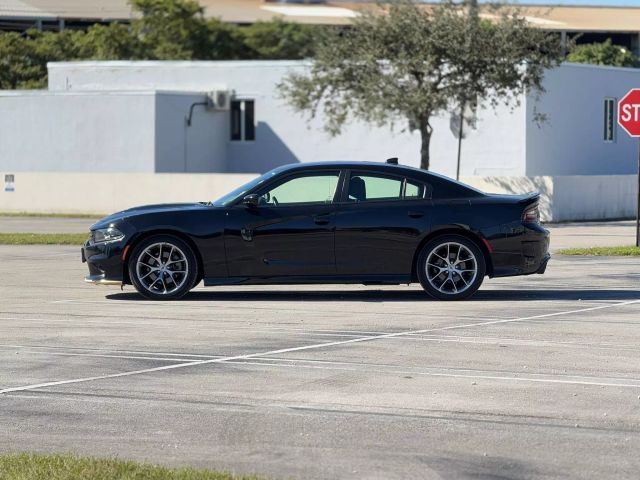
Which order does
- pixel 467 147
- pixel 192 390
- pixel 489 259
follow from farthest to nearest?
1. pixel 467 147
2. pixel 489 259
3. pixel 192 390

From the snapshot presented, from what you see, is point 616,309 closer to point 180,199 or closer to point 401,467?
point 401,467

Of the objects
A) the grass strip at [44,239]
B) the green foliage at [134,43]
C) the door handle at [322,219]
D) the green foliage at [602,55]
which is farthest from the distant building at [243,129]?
the door handle at [322,219]

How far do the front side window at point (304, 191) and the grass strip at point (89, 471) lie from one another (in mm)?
8232

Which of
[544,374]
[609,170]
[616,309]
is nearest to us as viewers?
[544,374]

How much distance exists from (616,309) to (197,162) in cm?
3329

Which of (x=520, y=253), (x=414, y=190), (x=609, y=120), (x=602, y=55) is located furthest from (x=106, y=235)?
(x=602, y=55)

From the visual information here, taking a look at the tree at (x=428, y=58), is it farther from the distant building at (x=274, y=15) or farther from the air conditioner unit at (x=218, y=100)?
the distant building at (x=274, y=15)

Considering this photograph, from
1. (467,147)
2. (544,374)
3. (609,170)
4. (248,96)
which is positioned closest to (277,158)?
(248,96)

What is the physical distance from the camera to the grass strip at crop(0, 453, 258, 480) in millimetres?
6461

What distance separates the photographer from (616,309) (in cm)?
1395

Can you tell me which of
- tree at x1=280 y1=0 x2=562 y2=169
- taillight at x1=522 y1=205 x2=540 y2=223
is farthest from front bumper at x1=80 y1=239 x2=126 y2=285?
tree at x1=280 y1=0 x2=562 y2=169

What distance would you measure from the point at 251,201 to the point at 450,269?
2.30m

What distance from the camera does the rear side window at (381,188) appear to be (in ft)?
49.2

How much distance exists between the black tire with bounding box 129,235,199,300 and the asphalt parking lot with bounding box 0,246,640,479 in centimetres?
→ 21
